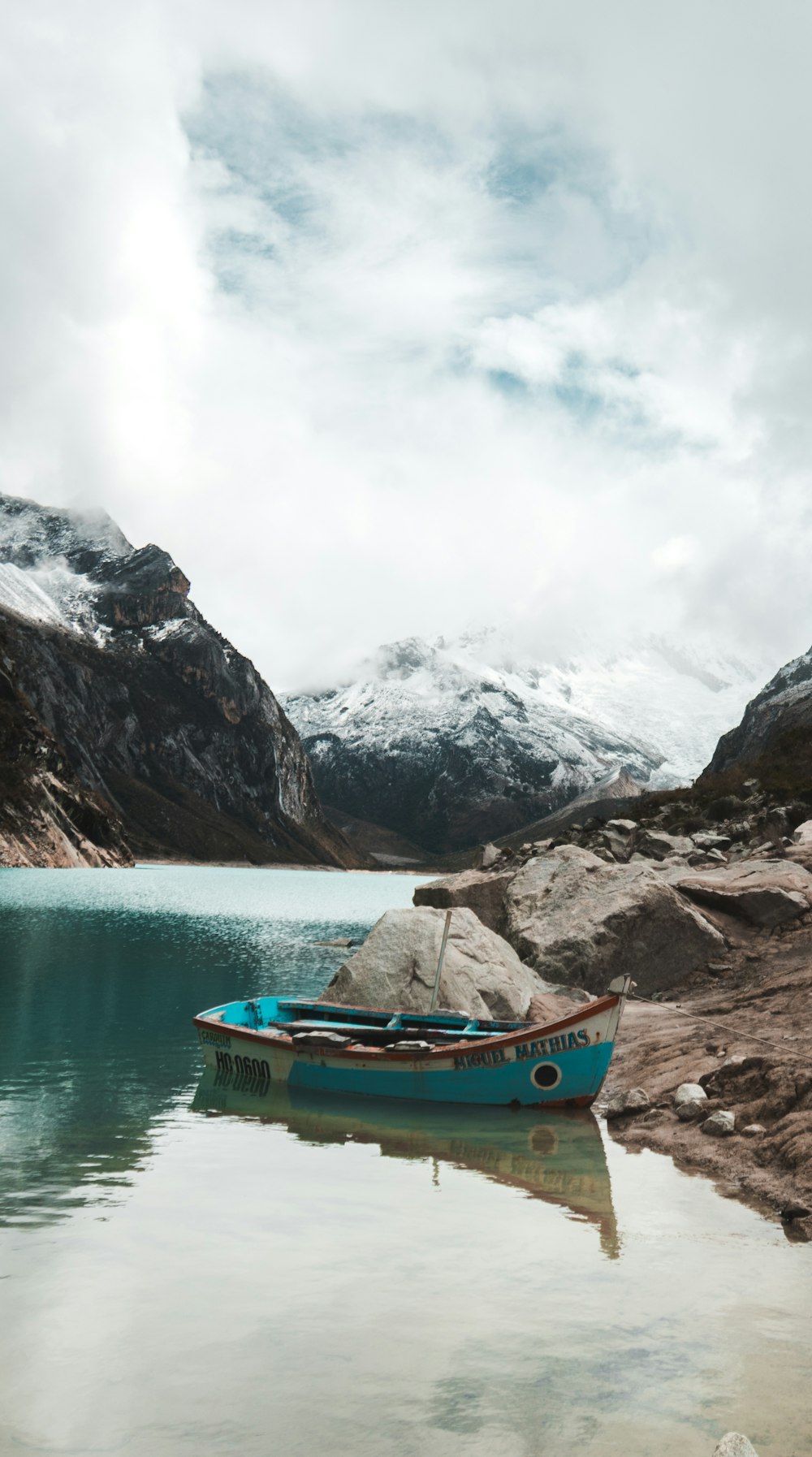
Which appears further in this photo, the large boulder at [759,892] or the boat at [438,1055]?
the large boulder at [759,892]

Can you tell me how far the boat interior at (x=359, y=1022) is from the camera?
75.4ft

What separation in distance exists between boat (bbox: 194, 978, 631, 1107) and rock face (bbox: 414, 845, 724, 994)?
8405 mm

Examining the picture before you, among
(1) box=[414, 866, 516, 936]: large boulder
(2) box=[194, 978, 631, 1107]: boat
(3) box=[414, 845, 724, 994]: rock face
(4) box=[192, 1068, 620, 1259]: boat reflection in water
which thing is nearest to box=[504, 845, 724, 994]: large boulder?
(3) box=[414, 845, 724, 994]: rock face

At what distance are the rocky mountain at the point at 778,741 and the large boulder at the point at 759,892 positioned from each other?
25.8 m

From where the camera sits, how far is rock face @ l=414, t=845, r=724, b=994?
31.1 meters

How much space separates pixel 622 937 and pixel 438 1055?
477 inches

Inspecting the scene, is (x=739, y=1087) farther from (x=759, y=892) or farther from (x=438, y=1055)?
(x=759, y=892)

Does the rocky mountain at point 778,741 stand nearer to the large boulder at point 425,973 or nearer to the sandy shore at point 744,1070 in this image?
the sandy shore at point 744,1070

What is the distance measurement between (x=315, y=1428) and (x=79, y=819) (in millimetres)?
174007

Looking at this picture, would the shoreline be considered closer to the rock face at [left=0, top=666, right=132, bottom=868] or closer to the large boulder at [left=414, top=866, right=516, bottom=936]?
the large boulder at [left=414, top=866, right=516, bottom=936]

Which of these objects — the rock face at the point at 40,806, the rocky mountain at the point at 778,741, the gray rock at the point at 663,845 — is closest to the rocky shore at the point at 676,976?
the gray rock at the point at 663,845

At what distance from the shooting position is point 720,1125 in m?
16.9

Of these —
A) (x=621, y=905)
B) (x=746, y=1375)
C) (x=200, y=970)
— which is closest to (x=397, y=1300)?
(x=746, y=1375)

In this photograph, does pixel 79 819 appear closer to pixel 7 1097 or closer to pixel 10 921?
pixel 10 921
